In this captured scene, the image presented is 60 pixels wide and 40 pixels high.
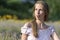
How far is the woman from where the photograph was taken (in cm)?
388

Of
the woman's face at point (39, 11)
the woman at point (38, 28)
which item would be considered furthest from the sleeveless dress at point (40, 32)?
the woman's face at point (39, 11)

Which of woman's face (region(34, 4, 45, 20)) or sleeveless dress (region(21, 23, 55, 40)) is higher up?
woman's face (region(34, 4, 45, 20))

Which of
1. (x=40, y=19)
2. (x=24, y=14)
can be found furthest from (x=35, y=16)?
(x=24, y=14)

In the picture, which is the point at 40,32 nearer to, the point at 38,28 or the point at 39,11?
the point at 38,28

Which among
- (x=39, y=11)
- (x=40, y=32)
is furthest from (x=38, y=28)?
(x=39, y=11)

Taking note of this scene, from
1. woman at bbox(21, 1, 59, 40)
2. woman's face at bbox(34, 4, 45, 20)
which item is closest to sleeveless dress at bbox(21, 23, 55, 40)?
woman at bbox(21, 1, 59, 40)

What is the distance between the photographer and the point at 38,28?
3.95 meters

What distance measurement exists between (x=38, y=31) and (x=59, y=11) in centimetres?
2130

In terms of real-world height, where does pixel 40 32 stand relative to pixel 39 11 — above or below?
below

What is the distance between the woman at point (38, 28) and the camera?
388 centimetres

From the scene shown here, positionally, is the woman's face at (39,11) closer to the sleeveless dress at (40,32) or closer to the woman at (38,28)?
the woman at (38,28)

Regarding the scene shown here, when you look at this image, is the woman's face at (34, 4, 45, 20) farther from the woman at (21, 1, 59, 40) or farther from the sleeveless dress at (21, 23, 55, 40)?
the sleeveless dress at (21, 23, 55, 40)

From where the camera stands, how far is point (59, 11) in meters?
25.1

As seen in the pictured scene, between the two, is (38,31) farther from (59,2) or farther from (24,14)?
(24,14)
